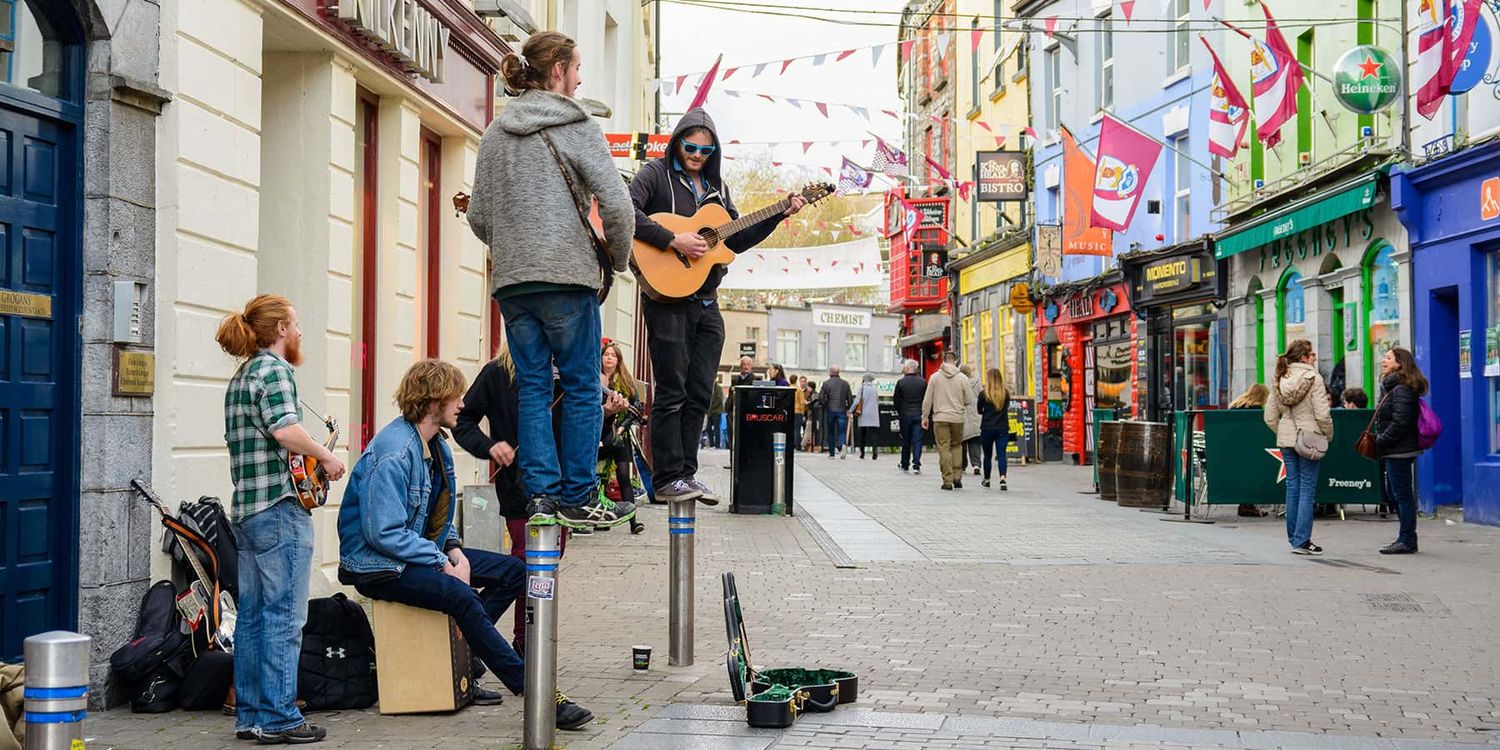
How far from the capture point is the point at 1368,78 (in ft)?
58.6

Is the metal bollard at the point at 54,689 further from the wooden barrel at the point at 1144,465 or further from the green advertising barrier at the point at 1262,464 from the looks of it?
the wooden barrel at the point at 1144,465

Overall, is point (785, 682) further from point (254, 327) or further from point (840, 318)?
point (840, 318)

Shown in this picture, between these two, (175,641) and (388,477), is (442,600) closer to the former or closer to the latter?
(388,477)

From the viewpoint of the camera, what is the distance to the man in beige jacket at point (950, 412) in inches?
879

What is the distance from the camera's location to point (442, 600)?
662 cm

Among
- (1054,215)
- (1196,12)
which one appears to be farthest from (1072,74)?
(1196,12)

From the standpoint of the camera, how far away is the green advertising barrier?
16.4m

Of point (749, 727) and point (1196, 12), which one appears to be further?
point (1196, 12)

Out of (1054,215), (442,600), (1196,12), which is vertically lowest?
(442,600)

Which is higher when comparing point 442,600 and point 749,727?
point 442,600

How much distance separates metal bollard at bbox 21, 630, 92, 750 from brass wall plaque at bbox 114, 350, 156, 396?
137 inches

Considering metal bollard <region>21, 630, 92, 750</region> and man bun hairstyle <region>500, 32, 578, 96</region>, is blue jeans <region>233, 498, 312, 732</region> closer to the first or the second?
man bun hairstyle <region>500, 32, 578, 96</region>

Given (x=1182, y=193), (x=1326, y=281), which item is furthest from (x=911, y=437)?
(x=1326, y=281)

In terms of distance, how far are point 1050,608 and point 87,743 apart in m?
5.94
